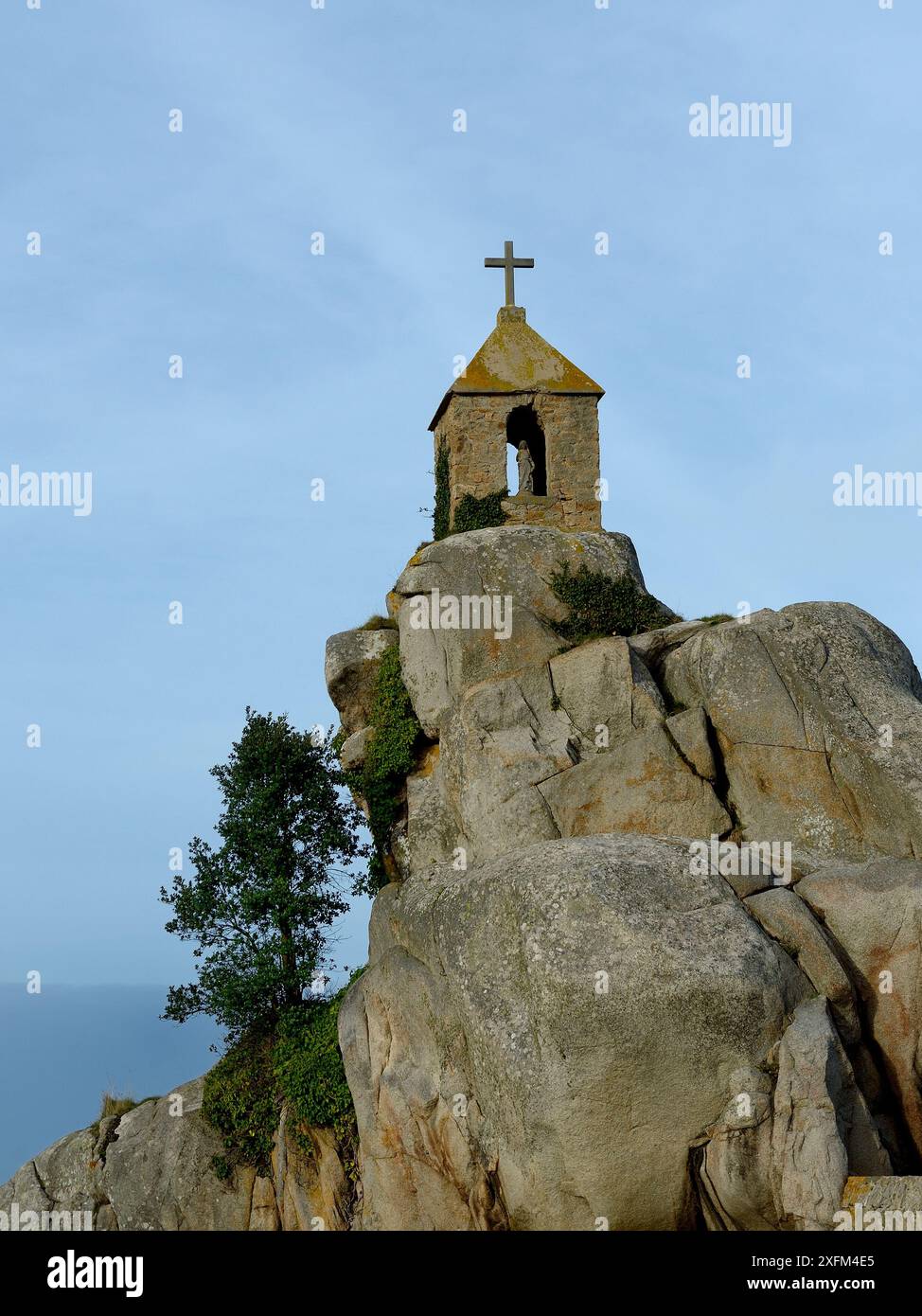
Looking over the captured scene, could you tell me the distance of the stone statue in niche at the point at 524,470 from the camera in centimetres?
3341

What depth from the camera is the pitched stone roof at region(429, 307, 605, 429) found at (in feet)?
108

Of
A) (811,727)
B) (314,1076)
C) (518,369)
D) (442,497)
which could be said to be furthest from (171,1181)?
(518,369)

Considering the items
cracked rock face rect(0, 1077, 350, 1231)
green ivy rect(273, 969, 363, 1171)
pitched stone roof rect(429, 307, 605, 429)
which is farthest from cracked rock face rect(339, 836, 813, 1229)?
pitched stone roof rect(429, 307, 605, 429)

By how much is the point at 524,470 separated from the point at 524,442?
865 mm

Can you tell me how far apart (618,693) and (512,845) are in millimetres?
3599

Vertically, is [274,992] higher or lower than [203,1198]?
higher

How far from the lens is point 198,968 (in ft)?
90.2

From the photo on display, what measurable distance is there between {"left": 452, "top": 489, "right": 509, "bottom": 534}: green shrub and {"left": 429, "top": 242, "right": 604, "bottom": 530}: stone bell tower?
186 millimetres

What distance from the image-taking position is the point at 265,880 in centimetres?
2784
